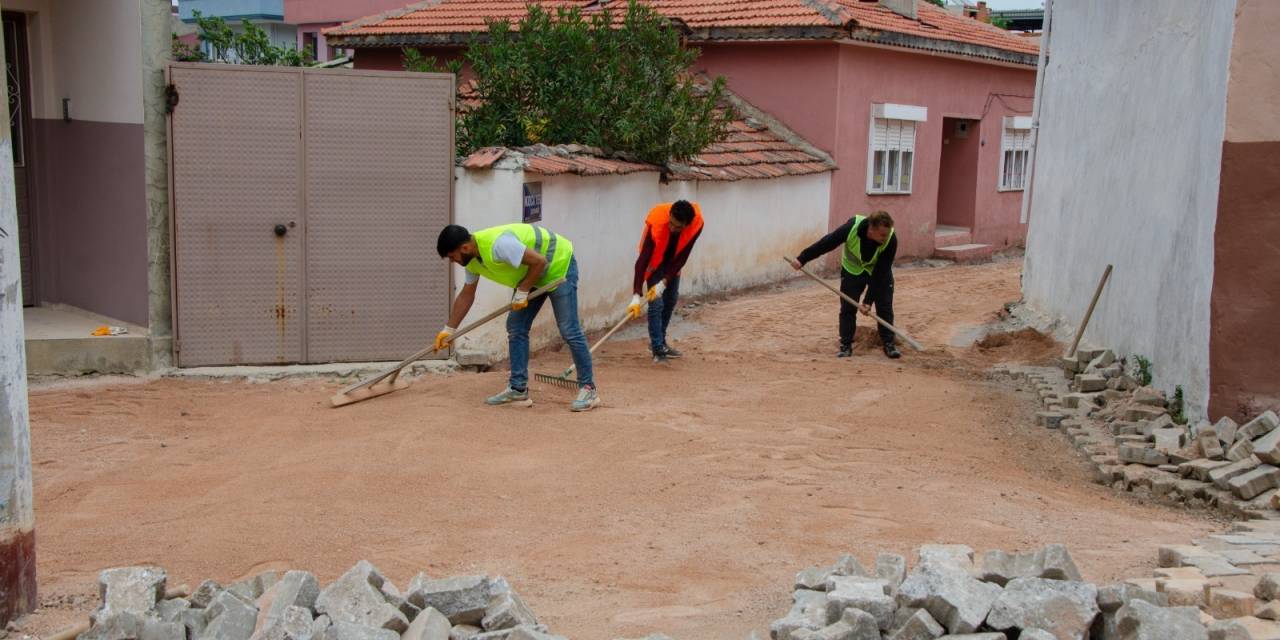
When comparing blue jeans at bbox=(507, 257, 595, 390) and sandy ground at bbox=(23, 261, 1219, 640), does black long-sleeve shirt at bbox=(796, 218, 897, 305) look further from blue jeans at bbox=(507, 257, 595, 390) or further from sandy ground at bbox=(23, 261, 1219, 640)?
blue jeans at bbox=(507, 257, 595, 390)

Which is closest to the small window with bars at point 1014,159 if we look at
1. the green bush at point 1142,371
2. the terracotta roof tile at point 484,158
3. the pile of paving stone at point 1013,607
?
the green bush at point 1142,371

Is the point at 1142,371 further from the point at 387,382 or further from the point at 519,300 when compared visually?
the point at 387,382

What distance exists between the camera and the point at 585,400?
8.31 metres

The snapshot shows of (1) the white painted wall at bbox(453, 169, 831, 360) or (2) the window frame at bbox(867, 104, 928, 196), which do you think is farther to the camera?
(2) the window frame at bbox(867, 104, 928, 196)

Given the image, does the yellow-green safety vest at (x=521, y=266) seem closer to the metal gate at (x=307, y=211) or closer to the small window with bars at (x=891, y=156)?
the metal gate at (x=307, y=211)

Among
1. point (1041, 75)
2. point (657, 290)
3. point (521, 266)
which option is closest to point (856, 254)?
point (657, 290)

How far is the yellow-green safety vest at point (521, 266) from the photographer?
7.73 m

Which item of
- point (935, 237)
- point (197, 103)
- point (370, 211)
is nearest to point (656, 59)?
point (370, 211)

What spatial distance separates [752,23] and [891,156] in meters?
3.25

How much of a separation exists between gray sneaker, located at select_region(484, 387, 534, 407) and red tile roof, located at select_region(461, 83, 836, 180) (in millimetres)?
1944

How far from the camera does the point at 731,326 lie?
12.3m

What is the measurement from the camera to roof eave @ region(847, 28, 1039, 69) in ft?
53.9

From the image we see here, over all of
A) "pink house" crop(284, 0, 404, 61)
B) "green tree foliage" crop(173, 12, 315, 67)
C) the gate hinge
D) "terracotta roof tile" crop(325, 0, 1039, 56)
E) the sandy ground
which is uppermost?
"pink house" crop(284, 0, 404, 61)

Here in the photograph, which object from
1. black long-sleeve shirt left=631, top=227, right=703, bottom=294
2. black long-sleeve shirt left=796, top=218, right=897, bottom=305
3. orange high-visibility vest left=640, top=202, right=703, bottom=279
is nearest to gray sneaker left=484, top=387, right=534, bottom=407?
black long-sleeve shirt left=631, top=227, right=703, bottom=294
